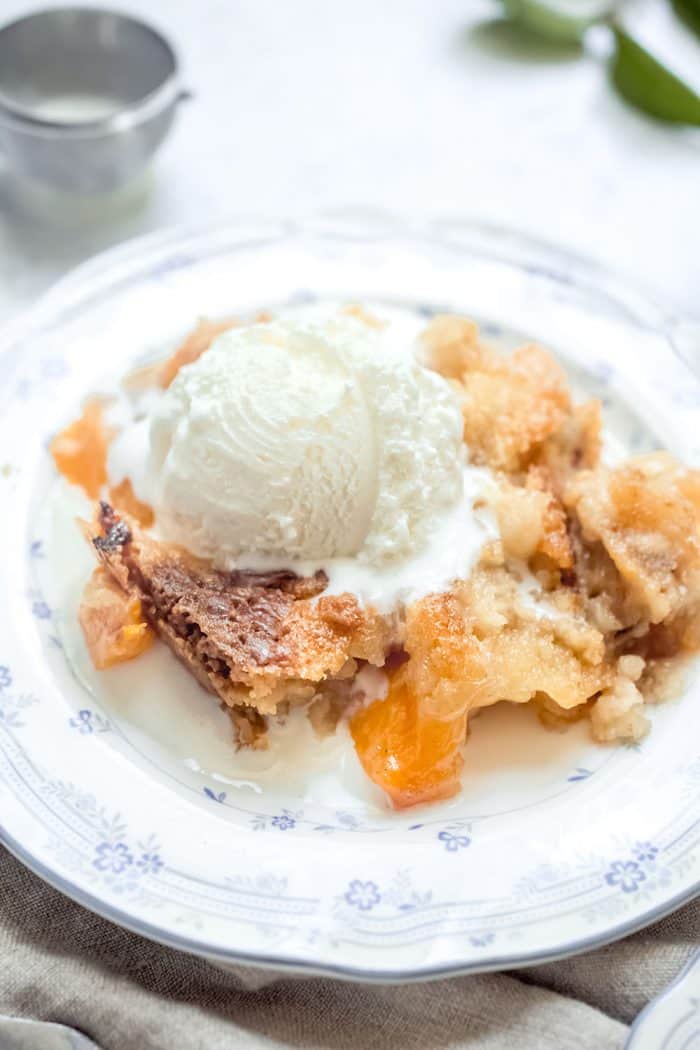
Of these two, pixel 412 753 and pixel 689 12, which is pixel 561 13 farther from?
pixel 412 753

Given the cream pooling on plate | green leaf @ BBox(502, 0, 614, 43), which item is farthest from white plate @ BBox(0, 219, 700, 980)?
green leaf @ BBox(502, 0, 614, 43)

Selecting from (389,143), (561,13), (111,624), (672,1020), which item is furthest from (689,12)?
(672,1020)

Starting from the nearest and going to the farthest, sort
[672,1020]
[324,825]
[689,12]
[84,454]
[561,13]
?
1. [672,1020]
2. [324,825]
3. [84,454]
4. [561,13]
5. [689,12]

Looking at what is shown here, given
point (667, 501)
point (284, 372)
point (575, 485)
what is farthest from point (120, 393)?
point (667, 501)

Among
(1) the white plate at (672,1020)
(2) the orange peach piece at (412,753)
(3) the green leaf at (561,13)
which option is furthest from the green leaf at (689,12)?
(1) the white plate at (672,1020)

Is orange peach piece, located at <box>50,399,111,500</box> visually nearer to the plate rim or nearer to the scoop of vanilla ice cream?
the scoop of vanilla ice cream
